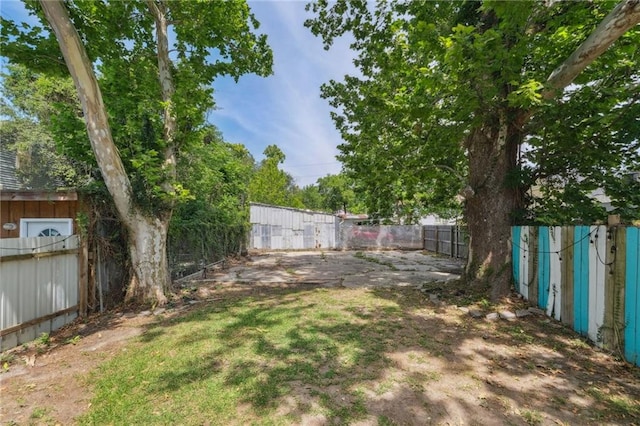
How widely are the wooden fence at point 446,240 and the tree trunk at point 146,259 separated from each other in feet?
32.9

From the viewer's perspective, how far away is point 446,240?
581 inches

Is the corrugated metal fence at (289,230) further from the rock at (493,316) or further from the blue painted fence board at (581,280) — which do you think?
the blue painted fence board at (581,280)

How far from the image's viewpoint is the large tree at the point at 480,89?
4102 mm

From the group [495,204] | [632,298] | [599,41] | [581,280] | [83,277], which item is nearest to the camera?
[632,298]

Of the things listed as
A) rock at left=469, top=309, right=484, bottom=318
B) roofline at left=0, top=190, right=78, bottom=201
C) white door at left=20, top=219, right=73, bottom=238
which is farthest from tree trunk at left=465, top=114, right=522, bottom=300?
white door at left=20, top=219, right=73, bottom=238

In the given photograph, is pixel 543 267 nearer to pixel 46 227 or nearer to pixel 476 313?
pixel 476 313

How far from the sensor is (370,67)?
7.58 m

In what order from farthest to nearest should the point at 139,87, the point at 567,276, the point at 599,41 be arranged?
1. the point at 139,87
2. the point at 567,276
3. the point at 599,41

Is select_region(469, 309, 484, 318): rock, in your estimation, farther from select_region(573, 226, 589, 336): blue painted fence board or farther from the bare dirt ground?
select_region(573, 226, 589, 336): blue painted fence board

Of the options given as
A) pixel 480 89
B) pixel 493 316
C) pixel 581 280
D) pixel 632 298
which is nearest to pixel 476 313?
pixel 493 316

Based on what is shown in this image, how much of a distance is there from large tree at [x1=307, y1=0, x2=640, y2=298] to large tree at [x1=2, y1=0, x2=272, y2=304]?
125 inches

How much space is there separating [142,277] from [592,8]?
8.65 m

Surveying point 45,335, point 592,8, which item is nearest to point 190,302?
point 45,335

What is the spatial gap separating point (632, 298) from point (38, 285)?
7201 millimetres
